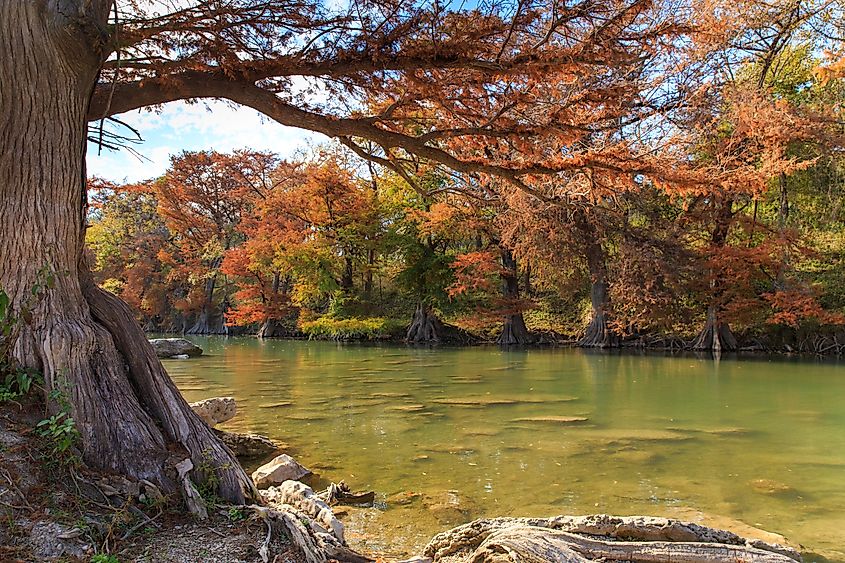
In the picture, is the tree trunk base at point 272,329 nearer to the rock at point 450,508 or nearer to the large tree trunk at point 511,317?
the large tree trunk at point 511,317

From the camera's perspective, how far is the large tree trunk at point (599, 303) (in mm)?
19656

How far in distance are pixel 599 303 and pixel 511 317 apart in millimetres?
3499

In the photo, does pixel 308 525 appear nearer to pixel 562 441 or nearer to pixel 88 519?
pixel 88 519

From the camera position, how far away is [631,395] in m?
9.43

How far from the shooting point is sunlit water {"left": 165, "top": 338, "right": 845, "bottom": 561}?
13.4ft

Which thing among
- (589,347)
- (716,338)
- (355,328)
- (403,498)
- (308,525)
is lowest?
(403,498)

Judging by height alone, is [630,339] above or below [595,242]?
below

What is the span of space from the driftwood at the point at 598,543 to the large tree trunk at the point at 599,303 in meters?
17.2

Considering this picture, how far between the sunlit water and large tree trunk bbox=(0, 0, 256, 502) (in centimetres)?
138

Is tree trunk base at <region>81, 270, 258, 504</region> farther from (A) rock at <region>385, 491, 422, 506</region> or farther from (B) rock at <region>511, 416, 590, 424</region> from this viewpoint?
(B) rock at <region>511, 416, 590, 424</region>

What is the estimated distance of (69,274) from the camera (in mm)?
3191

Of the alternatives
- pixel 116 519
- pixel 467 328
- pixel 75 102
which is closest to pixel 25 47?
pixel 75 102

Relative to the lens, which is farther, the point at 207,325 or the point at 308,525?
the point at 207,325

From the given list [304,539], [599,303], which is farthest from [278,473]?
[599,303]
